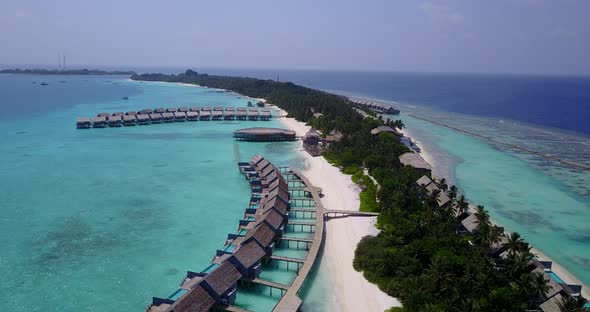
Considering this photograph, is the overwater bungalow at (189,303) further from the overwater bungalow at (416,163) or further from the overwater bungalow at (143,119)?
the overwater bungalow at (143,119)

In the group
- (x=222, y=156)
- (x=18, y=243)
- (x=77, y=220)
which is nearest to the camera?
(x=18, y=243)

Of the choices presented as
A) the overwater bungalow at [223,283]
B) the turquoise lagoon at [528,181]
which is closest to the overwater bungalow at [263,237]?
the overwater bungalow at [223,283]

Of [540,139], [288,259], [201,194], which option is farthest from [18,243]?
[540,139]

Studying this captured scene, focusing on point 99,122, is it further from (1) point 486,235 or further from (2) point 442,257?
(1) point 486,235

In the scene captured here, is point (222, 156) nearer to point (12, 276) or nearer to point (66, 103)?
point (12, 276)

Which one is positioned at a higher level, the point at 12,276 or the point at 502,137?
the point at 502,137

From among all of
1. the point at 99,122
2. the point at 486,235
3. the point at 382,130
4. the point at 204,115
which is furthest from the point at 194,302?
the point at 204,115
